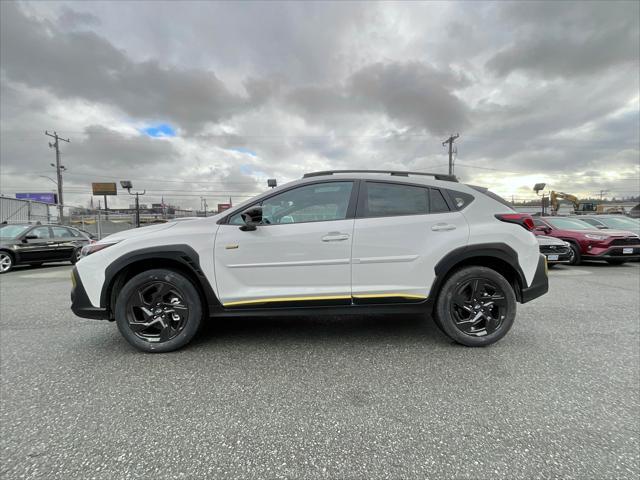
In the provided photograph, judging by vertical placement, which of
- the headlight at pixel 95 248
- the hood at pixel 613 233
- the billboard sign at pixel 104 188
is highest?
the billboard sign at pixel 104 188

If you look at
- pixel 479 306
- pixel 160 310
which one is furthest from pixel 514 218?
pixel 160 310

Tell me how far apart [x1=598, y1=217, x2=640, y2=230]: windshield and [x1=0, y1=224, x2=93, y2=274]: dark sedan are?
17.2 meters

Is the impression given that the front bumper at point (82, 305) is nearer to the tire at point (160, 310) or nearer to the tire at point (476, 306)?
the tire at point (160, 310)

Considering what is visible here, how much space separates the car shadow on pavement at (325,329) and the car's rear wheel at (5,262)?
8.63 meters

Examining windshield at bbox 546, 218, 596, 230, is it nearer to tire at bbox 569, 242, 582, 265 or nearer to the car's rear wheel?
tire at bbox 569, 242, 582, 265

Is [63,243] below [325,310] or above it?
above

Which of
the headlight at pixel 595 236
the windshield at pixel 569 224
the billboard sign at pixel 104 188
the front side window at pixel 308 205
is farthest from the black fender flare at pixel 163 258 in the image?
the billboard sign at pixel 104 188

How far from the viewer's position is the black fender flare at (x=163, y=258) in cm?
282

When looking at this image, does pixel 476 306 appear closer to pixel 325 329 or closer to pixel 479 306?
pixel 479 306

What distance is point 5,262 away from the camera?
27.9 feet

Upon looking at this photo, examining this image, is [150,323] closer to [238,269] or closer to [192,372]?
[192,372]

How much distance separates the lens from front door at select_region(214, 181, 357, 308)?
9.32 ft

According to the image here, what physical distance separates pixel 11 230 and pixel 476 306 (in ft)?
39.6

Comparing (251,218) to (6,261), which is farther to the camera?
(6,261)
